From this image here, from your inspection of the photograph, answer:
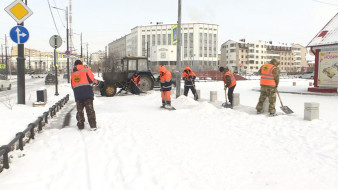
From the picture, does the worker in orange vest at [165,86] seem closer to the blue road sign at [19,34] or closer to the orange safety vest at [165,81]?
the orange safety vest at [165,81]

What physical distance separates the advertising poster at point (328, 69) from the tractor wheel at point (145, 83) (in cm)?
1085

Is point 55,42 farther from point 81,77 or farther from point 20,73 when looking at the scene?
point 81,77

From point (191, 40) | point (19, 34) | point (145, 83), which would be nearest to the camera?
point (19, 34)

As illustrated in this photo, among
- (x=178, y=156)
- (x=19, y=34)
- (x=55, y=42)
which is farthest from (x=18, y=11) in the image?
(x=178, y=156)

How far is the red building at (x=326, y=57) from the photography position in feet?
56.1

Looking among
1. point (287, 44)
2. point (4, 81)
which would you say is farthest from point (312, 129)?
point (287, 44)

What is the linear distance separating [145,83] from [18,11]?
9.24 meters

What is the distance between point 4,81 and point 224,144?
71.5 feet

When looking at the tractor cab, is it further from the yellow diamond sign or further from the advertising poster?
the advertising poster

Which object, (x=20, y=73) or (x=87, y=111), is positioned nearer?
(x=87, y=111)

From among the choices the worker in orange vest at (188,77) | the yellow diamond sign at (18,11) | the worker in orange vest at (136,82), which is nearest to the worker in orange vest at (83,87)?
the yellow diamond sign at (18,11)

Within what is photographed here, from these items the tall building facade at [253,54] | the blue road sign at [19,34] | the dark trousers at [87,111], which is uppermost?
the tall building facade at [253,54]

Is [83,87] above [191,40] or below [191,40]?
below

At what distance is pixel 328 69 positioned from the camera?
1752cm
